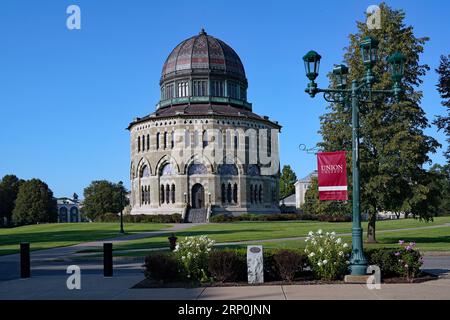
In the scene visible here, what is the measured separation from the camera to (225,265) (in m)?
15.5

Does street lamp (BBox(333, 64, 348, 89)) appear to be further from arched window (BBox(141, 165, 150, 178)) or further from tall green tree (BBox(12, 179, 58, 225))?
tall green tree (BBox(12, 179, 58, 225))

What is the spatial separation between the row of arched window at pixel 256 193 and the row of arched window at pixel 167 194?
11426mm

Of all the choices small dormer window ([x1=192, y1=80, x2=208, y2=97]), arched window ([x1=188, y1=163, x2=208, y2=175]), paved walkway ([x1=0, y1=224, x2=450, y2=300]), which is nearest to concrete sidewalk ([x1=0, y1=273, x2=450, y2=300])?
paved walkway ([x1=0, y1=224, x2=450, y2=300])

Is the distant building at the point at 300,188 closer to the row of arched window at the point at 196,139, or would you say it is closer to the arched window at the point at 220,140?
the row of arched window at the point at 196,139

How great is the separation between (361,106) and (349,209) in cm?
553

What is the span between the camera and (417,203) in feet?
93.6

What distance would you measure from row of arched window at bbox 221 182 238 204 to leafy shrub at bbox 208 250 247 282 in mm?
59840

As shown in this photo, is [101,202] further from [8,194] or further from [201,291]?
[201,291]

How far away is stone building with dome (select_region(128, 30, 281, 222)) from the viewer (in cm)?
7506

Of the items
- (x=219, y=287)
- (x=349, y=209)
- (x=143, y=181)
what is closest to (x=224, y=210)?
(x=143, y=181)

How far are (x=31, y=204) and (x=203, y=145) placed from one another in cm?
4621

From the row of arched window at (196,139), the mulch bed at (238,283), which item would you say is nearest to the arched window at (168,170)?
the row of arched window at (196,139)

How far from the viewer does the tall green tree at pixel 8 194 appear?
370 feet
